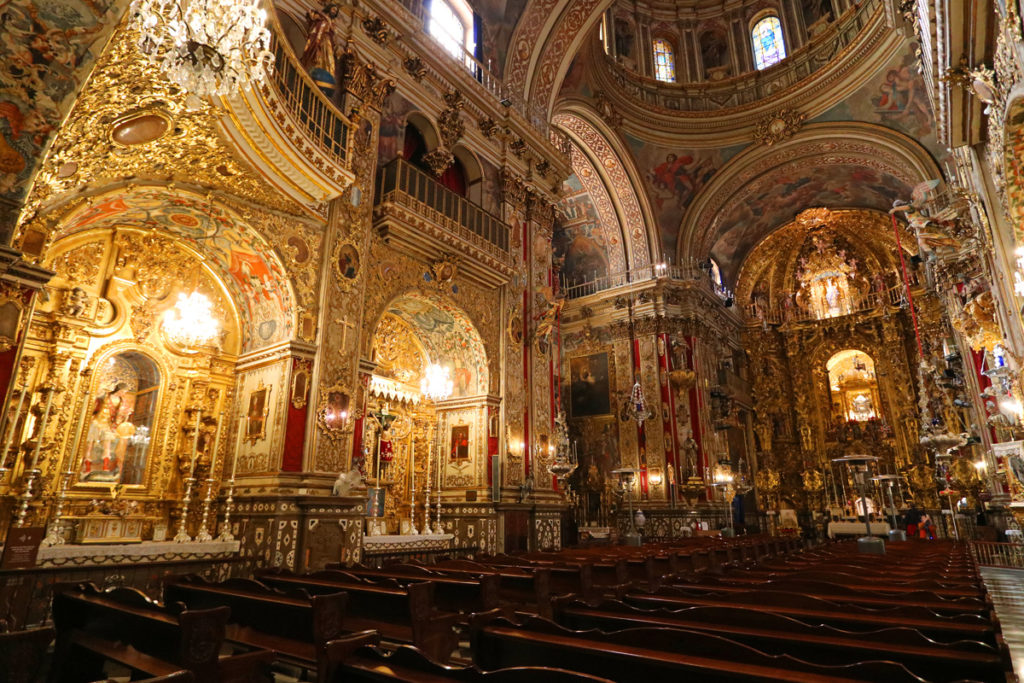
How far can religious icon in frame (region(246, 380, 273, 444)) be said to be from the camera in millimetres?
8227

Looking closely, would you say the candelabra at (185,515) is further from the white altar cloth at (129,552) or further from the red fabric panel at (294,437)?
the red fabric panel at (294,437)

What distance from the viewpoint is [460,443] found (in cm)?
1139

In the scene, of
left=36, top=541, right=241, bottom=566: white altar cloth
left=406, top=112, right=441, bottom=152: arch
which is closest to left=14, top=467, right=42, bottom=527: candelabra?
left=36, top=541, right=241, bottom=566: white altar cloth

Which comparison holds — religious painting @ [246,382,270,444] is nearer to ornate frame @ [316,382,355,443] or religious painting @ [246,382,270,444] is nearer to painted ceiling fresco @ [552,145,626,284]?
ornate frame @ [316,382,355,443]

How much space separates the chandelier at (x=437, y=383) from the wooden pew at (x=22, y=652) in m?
9.50

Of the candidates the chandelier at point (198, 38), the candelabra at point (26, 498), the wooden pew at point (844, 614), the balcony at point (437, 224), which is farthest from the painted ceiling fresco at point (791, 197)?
the candelabra at point (26, 498)

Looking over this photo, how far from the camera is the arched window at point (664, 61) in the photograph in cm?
2115

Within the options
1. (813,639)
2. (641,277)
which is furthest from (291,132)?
(641,277)

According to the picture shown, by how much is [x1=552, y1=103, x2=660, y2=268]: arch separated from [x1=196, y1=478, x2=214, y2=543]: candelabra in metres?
13.7

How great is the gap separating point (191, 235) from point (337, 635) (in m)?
6.86

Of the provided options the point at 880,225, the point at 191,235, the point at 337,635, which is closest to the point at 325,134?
the point at 191,235

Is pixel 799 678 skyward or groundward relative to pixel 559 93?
groundward

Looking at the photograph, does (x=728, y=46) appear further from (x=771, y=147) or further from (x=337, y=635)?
(x=337, y=635)

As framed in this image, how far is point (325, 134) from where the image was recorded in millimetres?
8203
